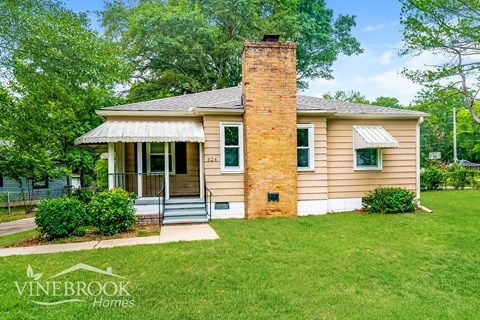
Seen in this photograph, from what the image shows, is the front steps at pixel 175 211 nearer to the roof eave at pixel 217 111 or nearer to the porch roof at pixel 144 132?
the porch roof at pixel 144 132

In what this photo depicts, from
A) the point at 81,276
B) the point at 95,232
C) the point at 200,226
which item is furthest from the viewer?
the point at 200,226

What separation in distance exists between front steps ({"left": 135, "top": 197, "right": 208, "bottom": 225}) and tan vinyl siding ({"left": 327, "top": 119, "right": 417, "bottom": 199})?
189 inches

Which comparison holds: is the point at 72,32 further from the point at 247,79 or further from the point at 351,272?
the point at 351,272

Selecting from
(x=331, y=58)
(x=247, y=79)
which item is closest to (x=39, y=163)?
(x=247, y=79)

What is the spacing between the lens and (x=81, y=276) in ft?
15.2

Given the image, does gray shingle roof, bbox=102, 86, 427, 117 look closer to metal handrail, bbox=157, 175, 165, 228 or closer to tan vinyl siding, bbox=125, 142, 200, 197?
tan vinyl siding, bbox=125, 142, 200, 197

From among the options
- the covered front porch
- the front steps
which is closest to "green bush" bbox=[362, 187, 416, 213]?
the front steps

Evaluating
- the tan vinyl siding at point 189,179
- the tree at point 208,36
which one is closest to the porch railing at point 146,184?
the tan vinyl siding at point 189,179

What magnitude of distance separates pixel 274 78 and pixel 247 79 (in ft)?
3.00

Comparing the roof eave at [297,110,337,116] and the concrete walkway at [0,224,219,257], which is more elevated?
the roof eave at [297,110,337,116]

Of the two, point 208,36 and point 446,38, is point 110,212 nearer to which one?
point 446,38

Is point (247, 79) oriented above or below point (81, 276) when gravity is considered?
above

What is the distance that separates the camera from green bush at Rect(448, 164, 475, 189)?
1912 centimetres

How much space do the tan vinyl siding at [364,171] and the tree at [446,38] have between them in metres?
4.03
